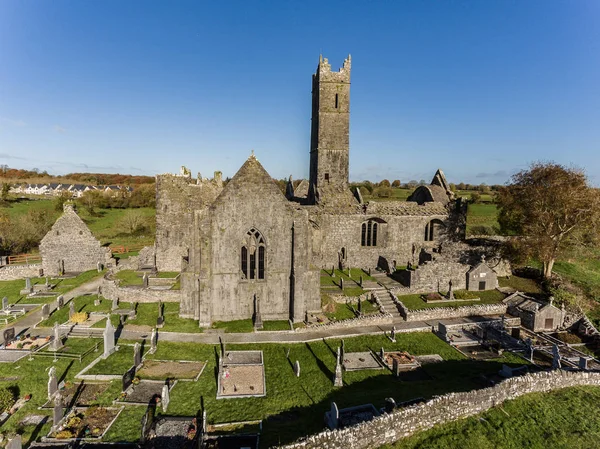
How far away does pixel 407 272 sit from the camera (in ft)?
→ 88.5

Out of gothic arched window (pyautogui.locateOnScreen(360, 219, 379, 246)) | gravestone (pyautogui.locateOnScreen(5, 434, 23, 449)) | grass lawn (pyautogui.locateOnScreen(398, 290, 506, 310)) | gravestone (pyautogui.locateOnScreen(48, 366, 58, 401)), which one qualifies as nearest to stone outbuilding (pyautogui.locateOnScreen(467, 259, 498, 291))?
grass lawn (pyautogui.locateOnScreen(398, 290, 506, 310))

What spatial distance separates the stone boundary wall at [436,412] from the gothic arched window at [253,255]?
1222 cm

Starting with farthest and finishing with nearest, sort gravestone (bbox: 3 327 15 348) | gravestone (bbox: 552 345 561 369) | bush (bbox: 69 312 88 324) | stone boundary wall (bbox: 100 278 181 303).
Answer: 1. stone boundary wall (bbox: 100 278 181 303)
2. bush (bbox: 69 312 88 324)
3. gravestone (bbox: 3 327 15 348)
4. gravestone (bbox: 552 345 561 369)

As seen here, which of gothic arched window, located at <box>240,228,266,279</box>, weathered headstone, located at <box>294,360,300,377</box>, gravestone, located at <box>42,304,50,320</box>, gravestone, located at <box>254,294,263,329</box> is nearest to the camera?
weathered headstone, located at <box>294,360,300,377</box>

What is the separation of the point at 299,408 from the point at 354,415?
222cm

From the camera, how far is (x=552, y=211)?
26.4 meters

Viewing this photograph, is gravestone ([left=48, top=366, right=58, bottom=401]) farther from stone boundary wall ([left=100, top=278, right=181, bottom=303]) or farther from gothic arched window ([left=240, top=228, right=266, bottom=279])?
stone boundary wall ([left=100, top=278, right=181, bottom=303])

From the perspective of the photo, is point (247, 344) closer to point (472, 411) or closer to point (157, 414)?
point (157, 414)

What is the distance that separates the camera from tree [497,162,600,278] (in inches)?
995

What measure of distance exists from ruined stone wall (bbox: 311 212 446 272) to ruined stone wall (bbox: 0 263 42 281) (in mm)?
26369

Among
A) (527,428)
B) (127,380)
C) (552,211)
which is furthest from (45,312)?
(552,211)

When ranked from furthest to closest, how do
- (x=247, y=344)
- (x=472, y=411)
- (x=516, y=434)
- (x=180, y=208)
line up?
(x=180, y=208) → (x=247, y=344) → (x=472, y=411) → (x=516, y=434)

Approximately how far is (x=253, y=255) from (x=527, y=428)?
1556 centimetres

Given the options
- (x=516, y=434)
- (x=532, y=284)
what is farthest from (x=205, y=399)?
Result: (x=532, y=284)
